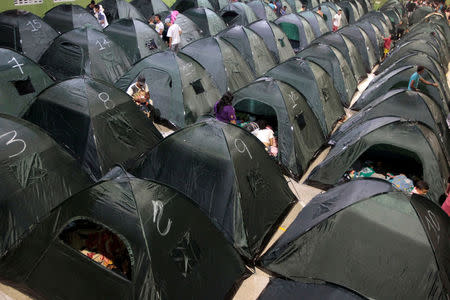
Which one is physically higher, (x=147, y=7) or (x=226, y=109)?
(x=147, y=7)

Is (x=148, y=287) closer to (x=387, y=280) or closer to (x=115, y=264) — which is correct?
(x=115, y=264)

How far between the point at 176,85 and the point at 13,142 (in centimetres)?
422

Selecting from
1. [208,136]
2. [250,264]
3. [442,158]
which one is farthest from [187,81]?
[442,158]

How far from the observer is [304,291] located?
4.35 m

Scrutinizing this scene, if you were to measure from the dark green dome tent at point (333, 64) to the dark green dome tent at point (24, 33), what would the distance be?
783cm

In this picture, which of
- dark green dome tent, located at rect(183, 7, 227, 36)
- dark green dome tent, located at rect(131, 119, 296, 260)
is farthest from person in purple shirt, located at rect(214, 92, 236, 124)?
dark green dome tent, located at rect(183, 7, 227, 36)

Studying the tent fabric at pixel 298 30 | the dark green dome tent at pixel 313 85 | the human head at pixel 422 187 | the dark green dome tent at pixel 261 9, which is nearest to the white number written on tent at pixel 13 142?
the human head at pixel 422 187

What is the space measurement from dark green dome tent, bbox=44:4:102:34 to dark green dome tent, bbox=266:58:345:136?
7014 millimetres

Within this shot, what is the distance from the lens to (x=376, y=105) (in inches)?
344

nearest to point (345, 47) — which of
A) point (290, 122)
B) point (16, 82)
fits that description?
point (290, 122)

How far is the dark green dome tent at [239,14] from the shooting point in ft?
56.4

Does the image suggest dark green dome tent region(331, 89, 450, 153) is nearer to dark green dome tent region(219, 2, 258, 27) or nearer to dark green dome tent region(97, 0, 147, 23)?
dark green dome tent region(219, 2, 258, 27)

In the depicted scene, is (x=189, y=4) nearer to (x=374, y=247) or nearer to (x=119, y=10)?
(x=119, y=10)

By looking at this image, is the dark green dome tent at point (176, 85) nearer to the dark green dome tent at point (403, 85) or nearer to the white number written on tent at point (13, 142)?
the white number written on tent at point (13, 142)
